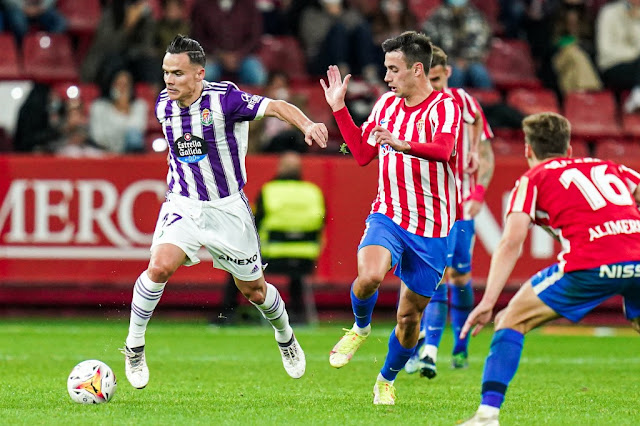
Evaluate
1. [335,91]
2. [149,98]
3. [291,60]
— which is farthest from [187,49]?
[291,60]

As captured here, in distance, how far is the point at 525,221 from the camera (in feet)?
19.3

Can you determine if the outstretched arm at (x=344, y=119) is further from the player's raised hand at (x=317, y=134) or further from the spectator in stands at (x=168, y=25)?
the spectator in stands at (x=168, y=25)

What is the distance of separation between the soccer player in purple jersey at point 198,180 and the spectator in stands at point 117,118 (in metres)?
6.23

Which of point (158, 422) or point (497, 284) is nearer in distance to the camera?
point (497, 284)

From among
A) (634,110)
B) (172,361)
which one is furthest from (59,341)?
(634,110)

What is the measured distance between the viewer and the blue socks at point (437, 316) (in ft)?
30.4

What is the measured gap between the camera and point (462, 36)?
15.9 metres

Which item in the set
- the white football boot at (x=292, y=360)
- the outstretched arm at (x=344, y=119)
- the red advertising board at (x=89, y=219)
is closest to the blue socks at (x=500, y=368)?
the outstretched arm at (x=344, y=119)

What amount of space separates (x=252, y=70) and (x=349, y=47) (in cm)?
138

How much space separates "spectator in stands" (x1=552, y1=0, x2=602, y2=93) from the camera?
1664cm

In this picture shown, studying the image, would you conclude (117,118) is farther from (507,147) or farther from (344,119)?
(344,119)

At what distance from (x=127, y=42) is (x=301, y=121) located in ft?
27.3

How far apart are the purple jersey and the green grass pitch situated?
140 centimetres

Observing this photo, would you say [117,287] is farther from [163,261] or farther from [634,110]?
[634,110]
